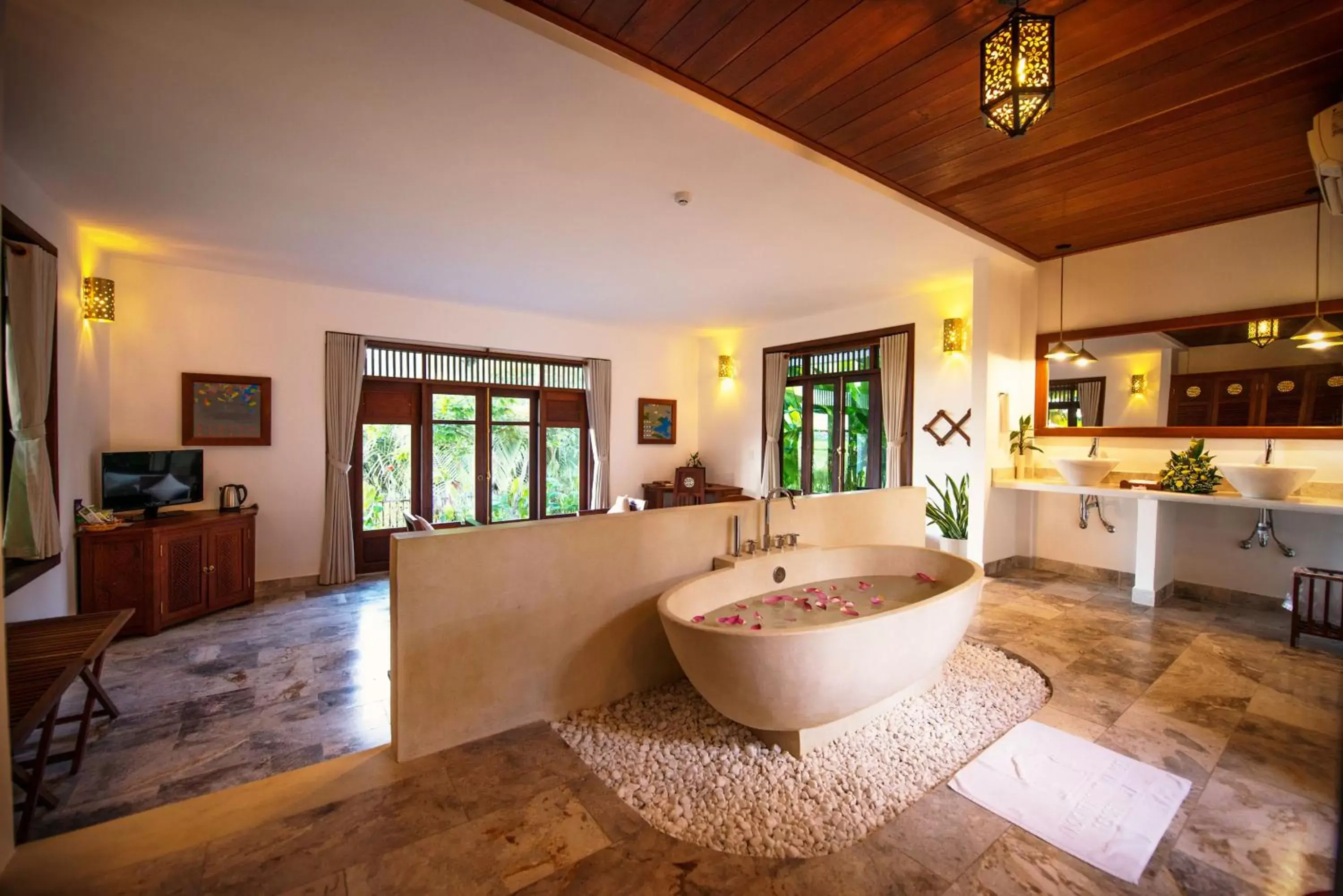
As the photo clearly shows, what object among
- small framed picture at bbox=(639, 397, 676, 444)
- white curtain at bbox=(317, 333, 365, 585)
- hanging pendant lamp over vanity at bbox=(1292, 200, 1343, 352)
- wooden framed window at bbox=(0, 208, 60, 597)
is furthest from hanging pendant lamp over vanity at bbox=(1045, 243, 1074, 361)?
wooden framed window at bbox=(0, 208, 60, 597)

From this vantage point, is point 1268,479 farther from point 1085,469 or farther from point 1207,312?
point 1207,312

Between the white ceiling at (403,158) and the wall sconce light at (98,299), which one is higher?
the white ceiling at (403,158)

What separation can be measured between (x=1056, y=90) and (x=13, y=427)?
5.23 m

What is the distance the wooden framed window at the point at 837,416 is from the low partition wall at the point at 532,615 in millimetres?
3237

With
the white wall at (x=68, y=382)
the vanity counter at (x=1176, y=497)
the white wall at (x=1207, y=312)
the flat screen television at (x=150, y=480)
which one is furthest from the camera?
the flat screen television at (x=150, y=480)

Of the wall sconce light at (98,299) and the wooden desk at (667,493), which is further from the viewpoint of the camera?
the wooden desk at (667,493)

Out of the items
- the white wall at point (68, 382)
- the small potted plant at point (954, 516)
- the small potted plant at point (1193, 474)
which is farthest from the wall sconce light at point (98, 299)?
the small potted plant at point (1193, 474)

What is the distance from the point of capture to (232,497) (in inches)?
178

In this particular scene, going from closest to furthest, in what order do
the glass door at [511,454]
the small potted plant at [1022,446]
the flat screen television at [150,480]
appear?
the flat screen television at [150,480] < the small potted plant at [1022,446] < the glass door at [511,454]

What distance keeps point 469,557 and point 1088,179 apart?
3928mm

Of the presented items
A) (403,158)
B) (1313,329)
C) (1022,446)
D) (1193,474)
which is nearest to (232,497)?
(403,158)

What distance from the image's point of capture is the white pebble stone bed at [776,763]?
1759 mm

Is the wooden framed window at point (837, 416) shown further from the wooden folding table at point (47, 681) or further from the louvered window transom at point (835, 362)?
the wooden folding table at point (47, 681)

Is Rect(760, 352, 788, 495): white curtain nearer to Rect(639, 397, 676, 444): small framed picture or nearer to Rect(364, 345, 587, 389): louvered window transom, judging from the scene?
Rect(639, 397, 676, 444): small framed picture
